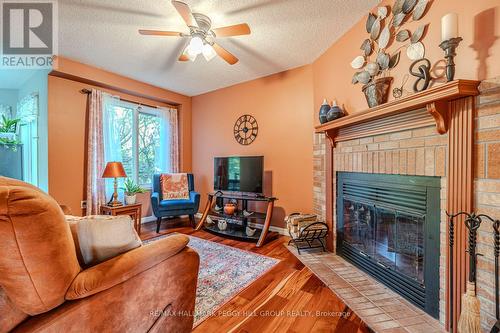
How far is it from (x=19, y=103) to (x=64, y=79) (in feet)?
5.65

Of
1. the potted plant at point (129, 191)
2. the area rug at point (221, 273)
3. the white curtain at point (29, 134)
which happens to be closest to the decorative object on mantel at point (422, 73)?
the area rug at point (221, 273)

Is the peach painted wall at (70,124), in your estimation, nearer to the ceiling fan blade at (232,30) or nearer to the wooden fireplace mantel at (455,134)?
the ceiling fan blade at (232,30)

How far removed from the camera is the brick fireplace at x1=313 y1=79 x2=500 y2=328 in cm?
126

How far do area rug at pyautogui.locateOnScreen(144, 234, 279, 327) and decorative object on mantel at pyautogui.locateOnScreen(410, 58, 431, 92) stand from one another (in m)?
2.08

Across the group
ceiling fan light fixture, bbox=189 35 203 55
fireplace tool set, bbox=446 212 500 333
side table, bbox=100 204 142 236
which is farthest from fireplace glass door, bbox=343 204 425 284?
side table, bbox=100 204 142 236

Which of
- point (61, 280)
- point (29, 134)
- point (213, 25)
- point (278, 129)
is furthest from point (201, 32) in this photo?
point (29, 134)

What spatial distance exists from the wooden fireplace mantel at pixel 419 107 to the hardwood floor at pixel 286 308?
58.0 inches

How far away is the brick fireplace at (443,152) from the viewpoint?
1.26 m

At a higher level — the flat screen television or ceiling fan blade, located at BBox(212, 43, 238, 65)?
ceiling fan blade, located at BBox(212, 43, 238, 65)

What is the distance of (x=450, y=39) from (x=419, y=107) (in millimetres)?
415

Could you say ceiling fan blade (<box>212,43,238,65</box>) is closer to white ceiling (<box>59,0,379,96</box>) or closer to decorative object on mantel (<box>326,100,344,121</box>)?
white ceiling (<box>59,0,379,96</box>)

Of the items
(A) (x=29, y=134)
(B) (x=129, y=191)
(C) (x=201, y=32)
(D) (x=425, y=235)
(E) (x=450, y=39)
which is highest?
(C) (x=201, y=32)

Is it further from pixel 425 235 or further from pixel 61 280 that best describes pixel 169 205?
pixel 425 235

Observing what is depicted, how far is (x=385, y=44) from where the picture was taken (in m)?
1.94
